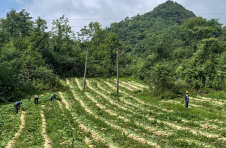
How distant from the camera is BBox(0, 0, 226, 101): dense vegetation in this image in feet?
91.5

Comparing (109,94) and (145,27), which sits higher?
(145,27)

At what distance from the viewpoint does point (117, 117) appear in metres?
16.0

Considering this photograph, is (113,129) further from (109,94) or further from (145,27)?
(145,27)

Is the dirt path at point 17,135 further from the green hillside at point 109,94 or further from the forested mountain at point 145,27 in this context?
the forested mountain at point 145,27

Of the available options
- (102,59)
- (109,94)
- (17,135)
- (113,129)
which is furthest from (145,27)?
A: (17,135)

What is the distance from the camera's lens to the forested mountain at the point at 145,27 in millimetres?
85062

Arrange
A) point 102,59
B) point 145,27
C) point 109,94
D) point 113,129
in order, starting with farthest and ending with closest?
point 145,27 < point 102,59 < point 109,94 < point 113,129

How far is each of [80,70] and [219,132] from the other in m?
43.6

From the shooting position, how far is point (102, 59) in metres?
56.2

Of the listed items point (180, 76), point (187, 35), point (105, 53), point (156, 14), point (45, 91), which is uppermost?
point (156, 14)

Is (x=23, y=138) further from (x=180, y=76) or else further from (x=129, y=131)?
(x=180, y=76)

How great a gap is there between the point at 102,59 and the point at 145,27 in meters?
62.5

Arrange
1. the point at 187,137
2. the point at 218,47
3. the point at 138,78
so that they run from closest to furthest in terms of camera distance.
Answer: the point at 187,137, the point at 218,47, the point at 138,78

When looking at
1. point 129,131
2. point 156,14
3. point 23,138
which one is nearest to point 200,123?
point 129,131
